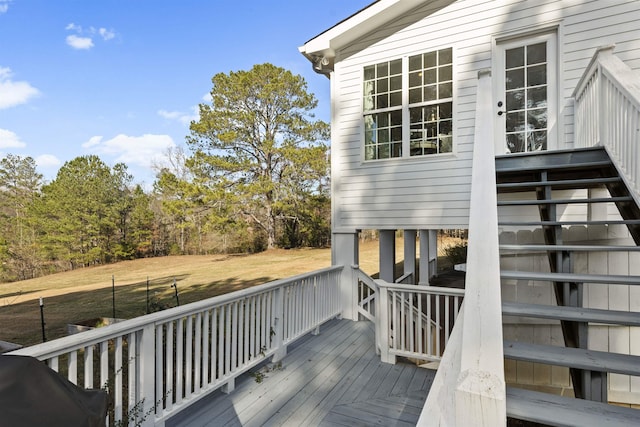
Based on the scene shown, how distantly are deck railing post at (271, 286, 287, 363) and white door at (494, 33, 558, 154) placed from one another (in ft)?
11.9

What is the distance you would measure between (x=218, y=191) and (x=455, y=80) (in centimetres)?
1410

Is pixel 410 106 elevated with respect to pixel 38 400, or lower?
elevated

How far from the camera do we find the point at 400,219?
5.11 metres

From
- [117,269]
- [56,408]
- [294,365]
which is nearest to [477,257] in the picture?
[56,408]

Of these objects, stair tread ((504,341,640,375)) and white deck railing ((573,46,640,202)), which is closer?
stair tread ((504,341,640,375))

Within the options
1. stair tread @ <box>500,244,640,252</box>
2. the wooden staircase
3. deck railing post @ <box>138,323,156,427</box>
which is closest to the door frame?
the wooden staircase

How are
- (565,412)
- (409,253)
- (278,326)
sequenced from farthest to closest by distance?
(409,253) < (278,326) < (565,412)

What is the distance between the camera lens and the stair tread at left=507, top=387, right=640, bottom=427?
118 cm

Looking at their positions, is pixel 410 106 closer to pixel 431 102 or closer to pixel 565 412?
pixel 431 102

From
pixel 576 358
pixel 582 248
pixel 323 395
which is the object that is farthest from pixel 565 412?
pixel 323 395

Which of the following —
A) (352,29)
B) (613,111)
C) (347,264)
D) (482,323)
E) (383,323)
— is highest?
(352,29)

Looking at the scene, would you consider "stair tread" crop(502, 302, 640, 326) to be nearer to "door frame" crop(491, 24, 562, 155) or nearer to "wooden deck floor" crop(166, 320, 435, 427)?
"wooden deck floor" crop(166, 320, 435, 427)

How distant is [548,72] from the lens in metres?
4.28

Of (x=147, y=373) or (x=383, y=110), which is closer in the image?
(x=147, y=373)
